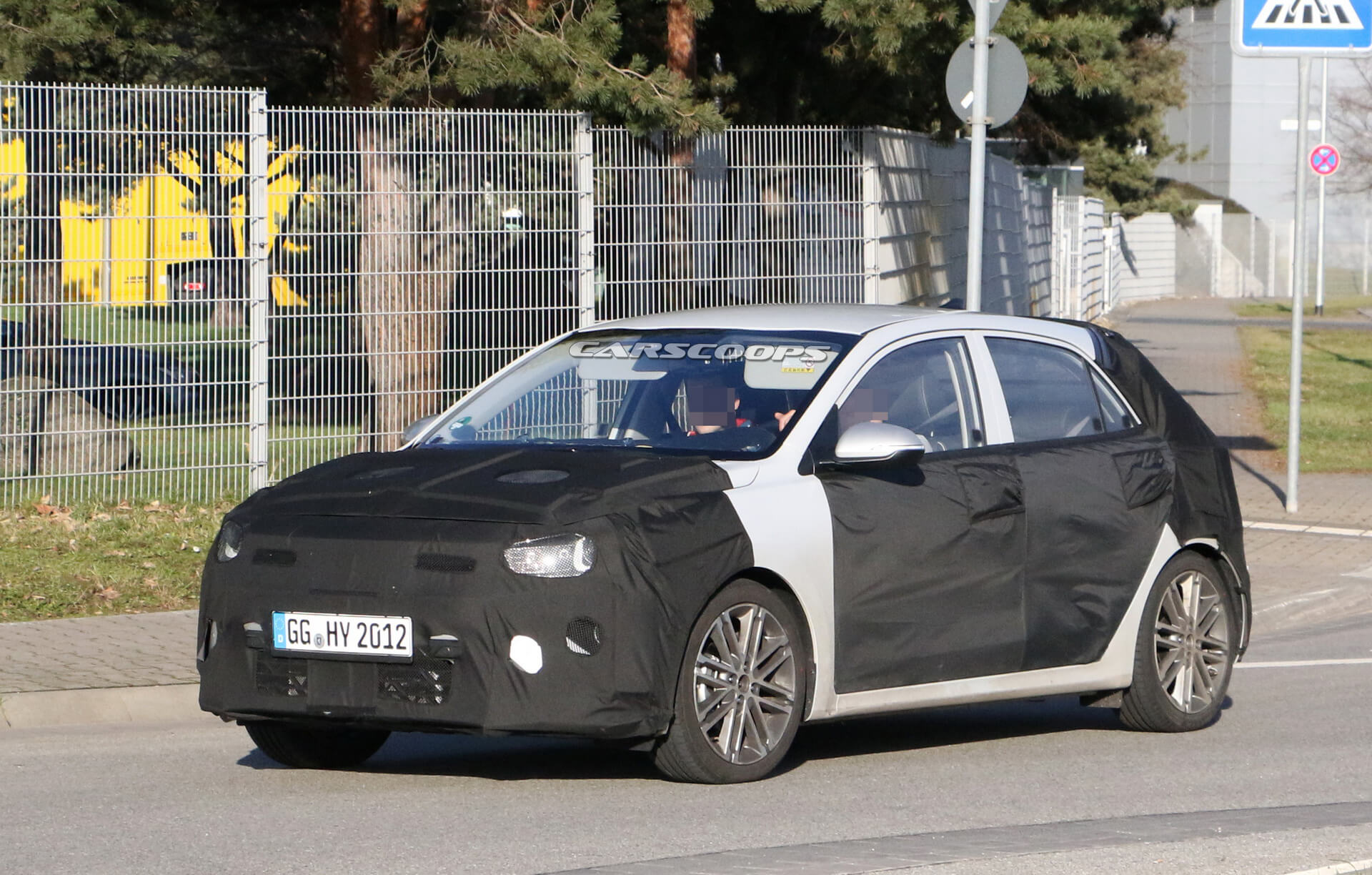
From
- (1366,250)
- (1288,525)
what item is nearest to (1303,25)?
(1288,525)

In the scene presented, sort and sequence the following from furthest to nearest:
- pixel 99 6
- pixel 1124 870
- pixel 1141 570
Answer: pixel 99 6 → pixel 1141 570 → pixel 1124 870

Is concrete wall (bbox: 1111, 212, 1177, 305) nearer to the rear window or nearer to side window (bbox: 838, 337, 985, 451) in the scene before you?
the rear window

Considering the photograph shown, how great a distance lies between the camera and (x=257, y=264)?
13398 millimetres

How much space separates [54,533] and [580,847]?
24.6ft

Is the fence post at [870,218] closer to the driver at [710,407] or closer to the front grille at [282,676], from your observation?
the driver at [710,407]

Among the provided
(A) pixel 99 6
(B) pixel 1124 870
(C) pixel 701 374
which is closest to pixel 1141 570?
(C) pixel 701 374

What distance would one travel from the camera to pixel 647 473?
6543 mm

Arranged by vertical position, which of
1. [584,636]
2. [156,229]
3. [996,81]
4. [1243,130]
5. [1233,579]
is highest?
[1243,130]

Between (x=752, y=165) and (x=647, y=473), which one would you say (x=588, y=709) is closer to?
(x=647, y=473)

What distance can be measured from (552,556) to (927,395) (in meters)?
1.92

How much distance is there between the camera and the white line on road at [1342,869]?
550 cm

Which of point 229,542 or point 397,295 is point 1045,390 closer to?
point 229,542

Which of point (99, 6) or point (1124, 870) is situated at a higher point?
point (99, 6)

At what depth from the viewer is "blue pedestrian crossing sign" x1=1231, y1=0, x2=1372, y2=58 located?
14.5 metres
